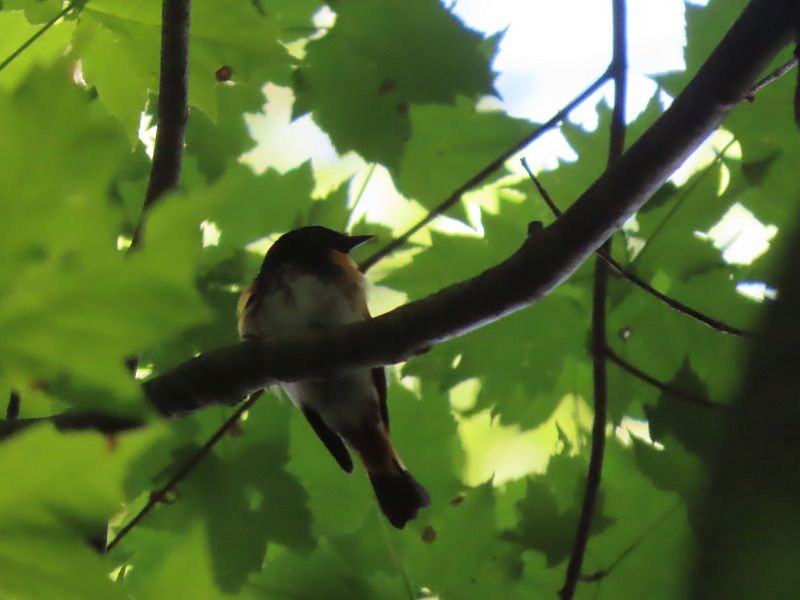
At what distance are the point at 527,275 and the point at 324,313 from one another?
174cm

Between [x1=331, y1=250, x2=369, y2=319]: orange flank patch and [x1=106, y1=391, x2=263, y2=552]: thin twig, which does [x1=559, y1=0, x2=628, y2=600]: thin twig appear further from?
[x1=331, y1=250, x2=369, y2=319]: orange flank patch

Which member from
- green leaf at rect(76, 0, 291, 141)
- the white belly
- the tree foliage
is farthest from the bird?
green leaf at rect(76, 0, 291, 141)

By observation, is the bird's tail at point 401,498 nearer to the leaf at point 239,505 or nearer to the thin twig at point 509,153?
the leaf at point 239,505

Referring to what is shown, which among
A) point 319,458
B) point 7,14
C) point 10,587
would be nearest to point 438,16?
point 7,14

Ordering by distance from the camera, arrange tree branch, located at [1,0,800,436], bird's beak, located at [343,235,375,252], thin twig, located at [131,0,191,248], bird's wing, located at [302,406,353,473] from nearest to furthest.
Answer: tree branch, located at [1,0,800,436], thin twig, located at [131,0,191,248], bird's wing, located at [302,406,353,473], bird's beak, located at [343,235,375,252]

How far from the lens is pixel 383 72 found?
2.15 m

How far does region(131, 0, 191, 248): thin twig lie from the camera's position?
1899 millimetres

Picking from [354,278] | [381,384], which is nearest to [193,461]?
[381,384]

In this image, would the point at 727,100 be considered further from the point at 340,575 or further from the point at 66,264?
the point at 340,575

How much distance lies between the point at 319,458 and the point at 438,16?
1306mm

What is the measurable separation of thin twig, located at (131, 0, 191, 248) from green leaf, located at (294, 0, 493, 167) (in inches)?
13.0

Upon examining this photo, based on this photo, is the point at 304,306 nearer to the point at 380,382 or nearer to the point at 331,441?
the point at 380,382

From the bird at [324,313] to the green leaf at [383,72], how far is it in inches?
28.9

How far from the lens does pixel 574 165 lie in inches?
97.8
